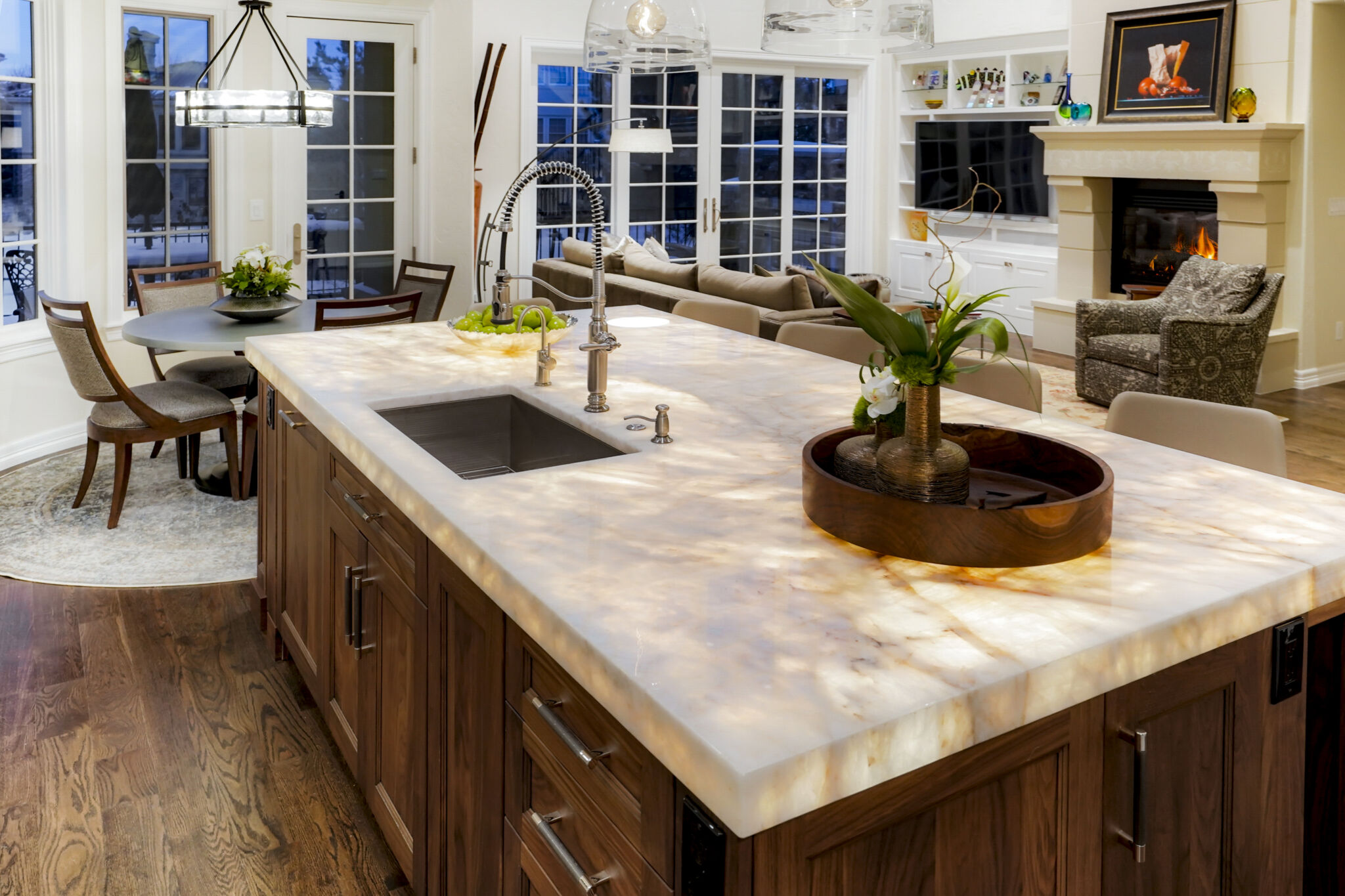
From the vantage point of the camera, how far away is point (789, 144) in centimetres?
1031

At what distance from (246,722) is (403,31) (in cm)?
518

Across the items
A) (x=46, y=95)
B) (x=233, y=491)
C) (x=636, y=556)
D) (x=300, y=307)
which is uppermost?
(x=46, y=95)

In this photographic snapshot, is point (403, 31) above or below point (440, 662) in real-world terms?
above

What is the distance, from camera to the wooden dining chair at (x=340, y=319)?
466 cm

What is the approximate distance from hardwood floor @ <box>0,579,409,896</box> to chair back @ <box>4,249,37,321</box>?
92.7 inches

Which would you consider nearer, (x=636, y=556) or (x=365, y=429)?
(x=636, y=556)

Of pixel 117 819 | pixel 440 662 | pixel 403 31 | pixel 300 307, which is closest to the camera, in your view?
pixel 440 662

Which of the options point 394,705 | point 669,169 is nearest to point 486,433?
point 394,705

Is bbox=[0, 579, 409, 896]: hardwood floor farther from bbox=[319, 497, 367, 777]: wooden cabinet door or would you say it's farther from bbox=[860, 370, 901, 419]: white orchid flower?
bbox=[860, 370, 901, 419]: white orchid flower

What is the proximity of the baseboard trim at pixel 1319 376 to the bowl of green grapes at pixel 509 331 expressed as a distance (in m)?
6.02

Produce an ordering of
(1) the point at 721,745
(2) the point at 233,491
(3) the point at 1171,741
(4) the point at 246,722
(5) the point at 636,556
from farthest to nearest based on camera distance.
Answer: (2) the point at 233,491 < (4) the point at 246,722 < (5) the point at 636,556 < (3) the point at 1171,741 < (1) the point at 721,745

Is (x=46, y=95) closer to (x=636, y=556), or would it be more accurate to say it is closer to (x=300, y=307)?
(x=300, y=307)

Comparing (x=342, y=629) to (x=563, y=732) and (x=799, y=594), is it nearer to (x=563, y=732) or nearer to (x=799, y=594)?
(x=563, y=732)

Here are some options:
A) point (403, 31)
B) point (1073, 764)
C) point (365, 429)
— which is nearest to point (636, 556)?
point (1073, 764)
